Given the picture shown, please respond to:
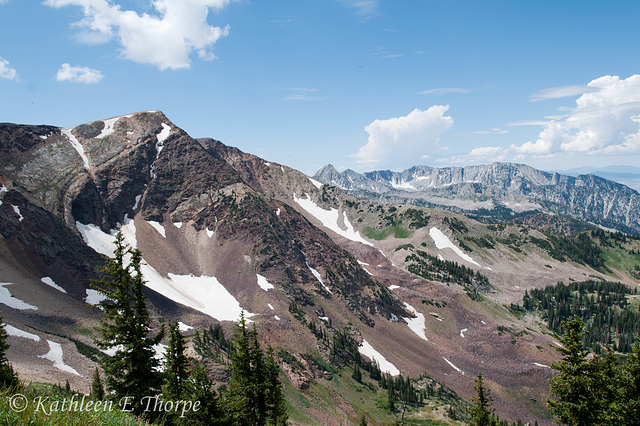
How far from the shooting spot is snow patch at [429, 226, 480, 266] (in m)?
175

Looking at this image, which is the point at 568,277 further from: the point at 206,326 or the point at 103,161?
the point at 103,161

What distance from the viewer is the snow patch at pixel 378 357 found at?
79188 mm

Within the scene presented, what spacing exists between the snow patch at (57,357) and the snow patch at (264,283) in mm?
46823

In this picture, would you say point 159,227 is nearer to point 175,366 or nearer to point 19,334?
point 19,334

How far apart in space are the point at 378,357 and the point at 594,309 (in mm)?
110963

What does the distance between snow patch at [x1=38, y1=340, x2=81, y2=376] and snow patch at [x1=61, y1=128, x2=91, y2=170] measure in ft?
259

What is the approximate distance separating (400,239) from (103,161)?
145 metres

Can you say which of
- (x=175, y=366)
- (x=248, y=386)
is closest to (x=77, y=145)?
(x=175, y=366)

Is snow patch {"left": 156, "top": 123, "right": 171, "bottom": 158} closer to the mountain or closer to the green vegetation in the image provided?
the mountain

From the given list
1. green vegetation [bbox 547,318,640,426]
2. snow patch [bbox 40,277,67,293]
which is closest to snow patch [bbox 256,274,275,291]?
snow patch [bbox 40,277,67,293]

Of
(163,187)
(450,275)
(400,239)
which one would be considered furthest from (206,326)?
(400,239)

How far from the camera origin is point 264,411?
28.3 metres

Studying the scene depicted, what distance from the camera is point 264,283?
298 ft

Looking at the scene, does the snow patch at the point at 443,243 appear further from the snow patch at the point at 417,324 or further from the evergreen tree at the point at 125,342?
the evergreen tree at the point at 125,342
